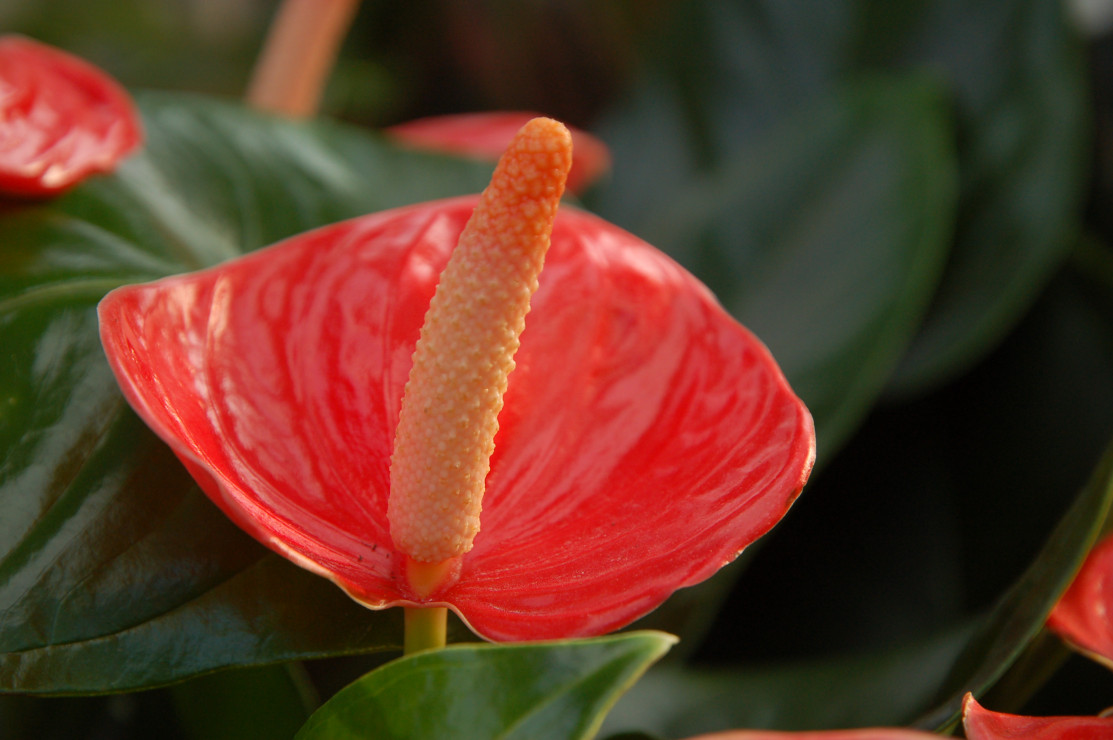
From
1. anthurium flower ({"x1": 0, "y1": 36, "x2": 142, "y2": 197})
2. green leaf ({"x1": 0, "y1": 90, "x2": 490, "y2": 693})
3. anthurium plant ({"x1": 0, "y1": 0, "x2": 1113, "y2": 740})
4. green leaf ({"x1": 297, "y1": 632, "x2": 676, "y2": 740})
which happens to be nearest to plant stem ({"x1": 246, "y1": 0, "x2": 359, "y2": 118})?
anthurium plant ({"x1": 0, "y1": 0, "x2": 1113, "y2": 740})

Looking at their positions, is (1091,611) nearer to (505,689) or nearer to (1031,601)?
(1031,601)

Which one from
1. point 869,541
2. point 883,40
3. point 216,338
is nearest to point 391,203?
point 216,338

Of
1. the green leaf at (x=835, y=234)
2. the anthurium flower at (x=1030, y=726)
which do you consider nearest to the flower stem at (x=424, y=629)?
the anthurium flower at (x=1030, y=726)

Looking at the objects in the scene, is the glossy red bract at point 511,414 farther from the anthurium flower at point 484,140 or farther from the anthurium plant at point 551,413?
the anthurium flower at point 484,140

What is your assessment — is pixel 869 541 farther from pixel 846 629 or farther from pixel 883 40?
pixel 883 40

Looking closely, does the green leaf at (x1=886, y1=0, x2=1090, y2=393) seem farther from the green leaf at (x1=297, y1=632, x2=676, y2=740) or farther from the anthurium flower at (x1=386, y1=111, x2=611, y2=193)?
the green leaf at (x1=297, y1=632, x2=676, y2=740)

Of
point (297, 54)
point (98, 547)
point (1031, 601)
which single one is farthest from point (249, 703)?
point (297, 54)
